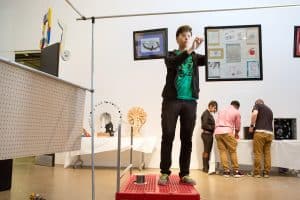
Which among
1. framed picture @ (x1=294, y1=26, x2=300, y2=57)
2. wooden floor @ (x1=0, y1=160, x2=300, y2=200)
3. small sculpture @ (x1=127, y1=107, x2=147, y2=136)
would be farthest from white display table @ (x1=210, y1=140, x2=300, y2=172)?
framed picture @ (x1=294, y1=26, x2=300, y2=57)

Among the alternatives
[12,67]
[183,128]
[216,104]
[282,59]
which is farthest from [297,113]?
[12,67]

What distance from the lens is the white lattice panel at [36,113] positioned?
167 centimetres

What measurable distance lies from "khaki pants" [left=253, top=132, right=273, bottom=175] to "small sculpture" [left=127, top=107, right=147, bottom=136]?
208cm

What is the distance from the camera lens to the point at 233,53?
19.8ft

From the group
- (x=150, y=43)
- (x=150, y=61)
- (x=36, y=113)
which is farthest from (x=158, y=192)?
(x=150, y=43)

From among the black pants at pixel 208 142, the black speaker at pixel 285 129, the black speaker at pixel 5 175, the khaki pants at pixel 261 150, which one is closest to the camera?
the black speaker at pixel 5 175

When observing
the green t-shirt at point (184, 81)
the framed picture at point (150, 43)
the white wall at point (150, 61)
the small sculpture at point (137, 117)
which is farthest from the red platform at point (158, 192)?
the framed picture at point (150, 43)

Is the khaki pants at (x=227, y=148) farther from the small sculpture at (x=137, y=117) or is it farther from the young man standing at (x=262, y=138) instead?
the small sculpture at (x=137, y=117)

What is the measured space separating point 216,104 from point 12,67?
172 inches

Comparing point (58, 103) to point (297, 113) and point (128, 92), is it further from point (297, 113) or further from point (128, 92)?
point (297, 113)

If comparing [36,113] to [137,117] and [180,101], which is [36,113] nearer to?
[180,101]

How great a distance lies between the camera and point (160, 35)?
6.25 meters

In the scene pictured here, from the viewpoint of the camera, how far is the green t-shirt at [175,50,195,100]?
262 cm

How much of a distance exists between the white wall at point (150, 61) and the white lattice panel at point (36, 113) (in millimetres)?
3659
